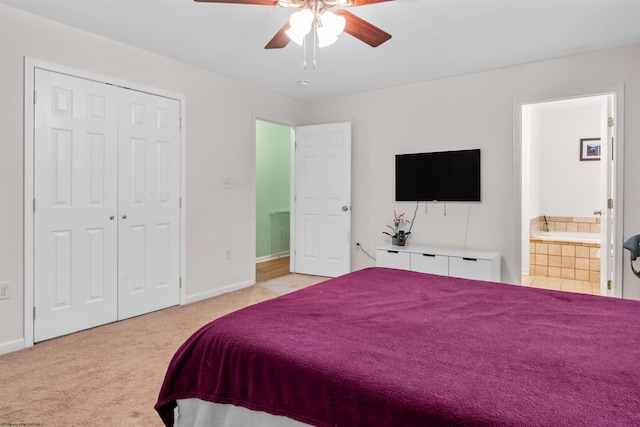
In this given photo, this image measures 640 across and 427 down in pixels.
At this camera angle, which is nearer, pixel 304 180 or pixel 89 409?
pixel 89 409

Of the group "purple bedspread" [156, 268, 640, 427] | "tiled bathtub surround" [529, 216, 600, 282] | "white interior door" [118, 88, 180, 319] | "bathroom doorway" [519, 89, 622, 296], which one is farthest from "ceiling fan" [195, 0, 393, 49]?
"tiled bathtub surround" [529, 216, 600, 282]

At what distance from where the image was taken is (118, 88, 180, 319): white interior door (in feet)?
11.2

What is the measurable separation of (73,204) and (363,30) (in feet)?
8.40

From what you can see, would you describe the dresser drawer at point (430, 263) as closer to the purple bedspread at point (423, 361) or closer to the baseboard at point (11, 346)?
the purple bedspread at point (423, 361)

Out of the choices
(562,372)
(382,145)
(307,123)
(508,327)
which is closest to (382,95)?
(382,145)

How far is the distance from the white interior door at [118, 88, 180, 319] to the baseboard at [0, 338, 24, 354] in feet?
2.42

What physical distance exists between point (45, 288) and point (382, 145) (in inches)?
146

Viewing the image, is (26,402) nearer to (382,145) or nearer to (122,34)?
(122,34)

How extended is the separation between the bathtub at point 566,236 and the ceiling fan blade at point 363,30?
4.16 m

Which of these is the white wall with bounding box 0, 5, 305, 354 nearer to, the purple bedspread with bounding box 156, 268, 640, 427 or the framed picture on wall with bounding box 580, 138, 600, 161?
the purple bedspread with bounding box 156, 268, 640, 427

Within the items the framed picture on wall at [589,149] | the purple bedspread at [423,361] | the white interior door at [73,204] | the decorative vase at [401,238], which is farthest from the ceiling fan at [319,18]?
the framed picture on wall at [589,149]

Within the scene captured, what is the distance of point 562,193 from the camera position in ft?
19.5

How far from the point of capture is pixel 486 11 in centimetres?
279

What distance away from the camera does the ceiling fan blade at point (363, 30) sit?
2291 millimetres
